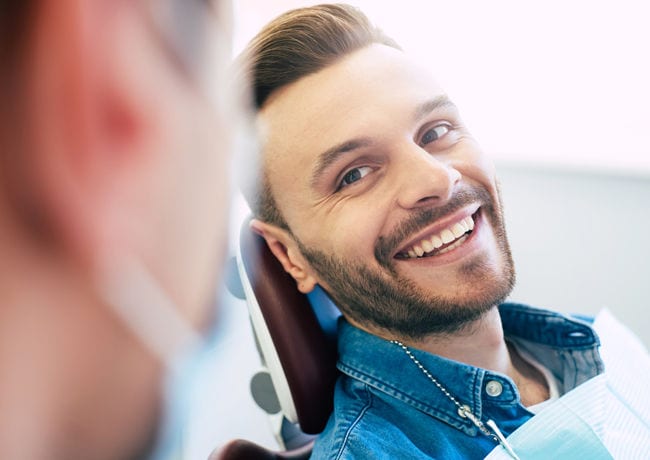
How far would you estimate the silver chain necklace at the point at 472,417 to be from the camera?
0.79 metres

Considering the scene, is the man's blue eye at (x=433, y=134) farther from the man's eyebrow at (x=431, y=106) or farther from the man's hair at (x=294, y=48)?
the man's hair at (x=294, y=48)

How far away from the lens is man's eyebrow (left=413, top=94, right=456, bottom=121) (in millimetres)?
904

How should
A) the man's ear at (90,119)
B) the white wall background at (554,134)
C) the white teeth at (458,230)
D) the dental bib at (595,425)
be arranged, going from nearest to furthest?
the man's ear at (90,119), the dental bib at (595,425), the white teeth at (458,230), the white wall background at (554,134)

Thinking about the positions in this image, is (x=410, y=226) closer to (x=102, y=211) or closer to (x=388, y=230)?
(x=388, y=230)

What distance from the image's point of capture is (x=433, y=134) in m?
0.95

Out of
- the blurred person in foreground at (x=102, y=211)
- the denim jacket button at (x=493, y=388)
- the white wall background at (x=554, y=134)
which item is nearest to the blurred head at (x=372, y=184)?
the denim jacket button at (x=493, y=388)

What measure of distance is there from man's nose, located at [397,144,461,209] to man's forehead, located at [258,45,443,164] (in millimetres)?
78

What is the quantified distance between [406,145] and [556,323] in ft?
1.71

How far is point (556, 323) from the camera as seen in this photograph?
3.51 feet

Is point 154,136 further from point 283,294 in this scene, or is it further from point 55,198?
point 283,294

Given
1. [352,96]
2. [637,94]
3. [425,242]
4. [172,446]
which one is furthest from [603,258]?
[172,446]

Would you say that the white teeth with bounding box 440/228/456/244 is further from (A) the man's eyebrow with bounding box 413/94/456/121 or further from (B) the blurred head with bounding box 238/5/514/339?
(A) the man's eyebrow with bounding box 413/94/456/121

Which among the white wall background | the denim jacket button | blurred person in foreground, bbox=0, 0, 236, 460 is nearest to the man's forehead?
the white wall background

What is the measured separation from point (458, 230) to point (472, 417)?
310 mm
